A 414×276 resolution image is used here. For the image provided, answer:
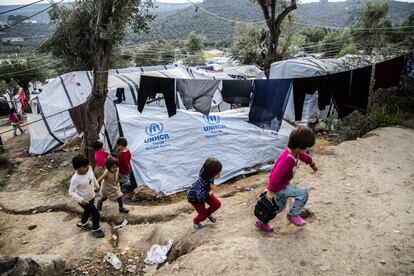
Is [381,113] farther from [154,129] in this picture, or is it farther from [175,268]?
[175,268]

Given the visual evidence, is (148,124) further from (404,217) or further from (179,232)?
(404,217)

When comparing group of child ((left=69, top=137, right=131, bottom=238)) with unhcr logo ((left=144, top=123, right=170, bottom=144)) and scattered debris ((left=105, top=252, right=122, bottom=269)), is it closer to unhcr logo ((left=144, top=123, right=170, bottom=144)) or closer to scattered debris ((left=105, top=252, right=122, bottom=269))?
scattered debris ((left=105, top=252, right=122, bottom=269))

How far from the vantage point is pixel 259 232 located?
3.84 meters

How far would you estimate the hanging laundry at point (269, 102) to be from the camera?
7797 millimetres

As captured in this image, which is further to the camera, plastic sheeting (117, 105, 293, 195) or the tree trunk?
plastic sheeting (117, 105, 293, 195)

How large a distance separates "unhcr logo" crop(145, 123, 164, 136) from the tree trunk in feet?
4.47

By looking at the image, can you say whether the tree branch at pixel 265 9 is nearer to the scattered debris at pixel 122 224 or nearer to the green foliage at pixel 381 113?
the green foliage at pixel 381 113

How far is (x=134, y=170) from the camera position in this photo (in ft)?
22.7

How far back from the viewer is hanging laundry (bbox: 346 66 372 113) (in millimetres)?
8664

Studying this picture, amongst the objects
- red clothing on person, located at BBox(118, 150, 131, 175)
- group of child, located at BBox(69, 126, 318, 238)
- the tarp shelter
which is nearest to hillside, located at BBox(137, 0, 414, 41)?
→ the tarp shelter

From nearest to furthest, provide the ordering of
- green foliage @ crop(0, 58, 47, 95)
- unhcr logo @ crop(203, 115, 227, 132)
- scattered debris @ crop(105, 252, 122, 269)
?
scattered debris @ crop(105, 252, 122, 269) → unhcr logo @ crop(203, 115, 227, 132) → green foliage @ crop(0, 58, 47, 95)

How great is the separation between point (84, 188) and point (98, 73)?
3324 millimetres

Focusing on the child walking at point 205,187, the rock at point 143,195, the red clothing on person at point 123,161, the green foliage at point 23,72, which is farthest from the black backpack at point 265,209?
the green foliage at point 23,72

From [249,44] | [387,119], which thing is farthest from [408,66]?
[249,44]
